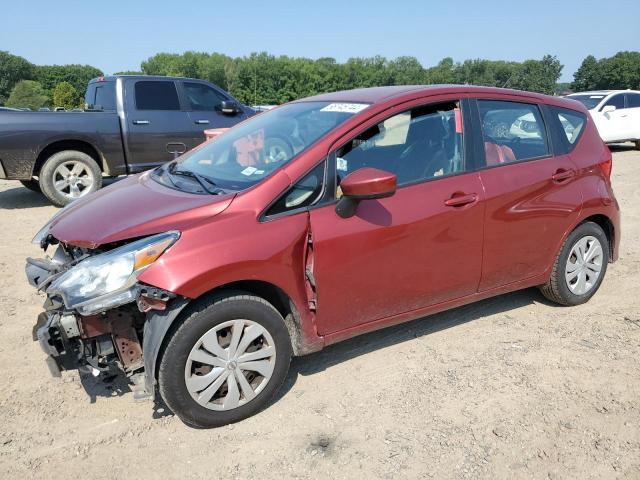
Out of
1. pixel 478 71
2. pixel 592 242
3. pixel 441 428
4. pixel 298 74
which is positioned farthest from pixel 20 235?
pixel 478 71

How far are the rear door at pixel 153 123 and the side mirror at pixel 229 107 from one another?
0.62 m

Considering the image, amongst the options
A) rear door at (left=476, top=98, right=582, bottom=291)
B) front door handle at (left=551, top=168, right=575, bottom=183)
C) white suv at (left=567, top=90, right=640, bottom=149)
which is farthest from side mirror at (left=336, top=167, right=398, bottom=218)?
white suv at (left=567, top=90, right=640, bottom=149)

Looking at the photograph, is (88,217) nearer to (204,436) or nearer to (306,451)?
(204,436)

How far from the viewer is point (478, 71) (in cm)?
11550

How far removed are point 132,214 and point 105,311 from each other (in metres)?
0.56

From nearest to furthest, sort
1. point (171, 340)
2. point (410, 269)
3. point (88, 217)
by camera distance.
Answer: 1. point (171, 340)
2. point (88, 217)
3. point (410, 269)

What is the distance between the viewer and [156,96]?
8.98 meters

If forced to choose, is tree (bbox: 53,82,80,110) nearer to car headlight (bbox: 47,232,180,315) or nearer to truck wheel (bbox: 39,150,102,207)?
truck wheel (bbox: 39,150,102,207)

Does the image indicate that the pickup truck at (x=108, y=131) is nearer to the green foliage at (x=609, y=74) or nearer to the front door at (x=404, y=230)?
the front door at (x=404, y=230)

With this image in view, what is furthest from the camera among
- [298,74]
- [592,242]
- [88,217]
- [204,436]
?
[298,74]

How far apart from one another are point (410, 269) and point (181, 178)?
5.18 ft

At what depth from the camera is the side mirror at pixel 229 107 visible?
30.3 ft

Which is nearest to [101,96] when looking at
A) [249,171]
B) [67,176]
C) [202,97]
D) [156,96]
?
[156,96]

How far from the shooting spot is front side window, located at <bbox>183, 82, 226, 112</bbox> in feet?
30.6
